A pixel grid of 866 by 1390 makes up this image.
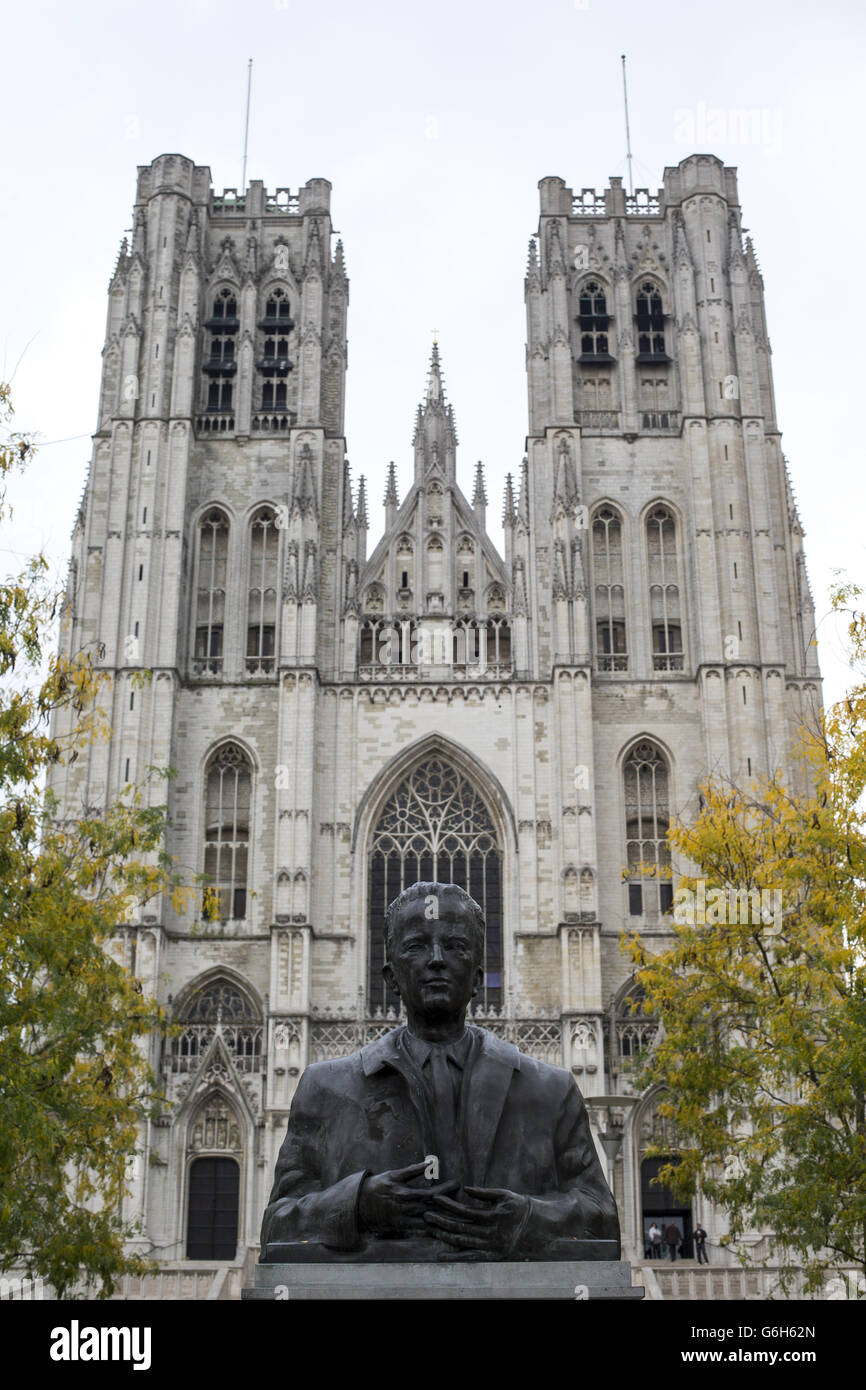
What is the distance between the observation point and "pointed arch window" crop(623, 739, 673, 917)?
107ft

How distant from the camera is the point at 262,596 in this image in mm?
35281

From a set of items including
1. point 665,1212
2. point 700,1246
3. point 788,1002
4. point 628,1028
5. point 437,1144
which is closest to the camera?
point 437,1144

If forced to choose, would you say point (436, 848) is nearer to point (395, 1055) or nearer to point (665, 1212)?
point (665, 1212)

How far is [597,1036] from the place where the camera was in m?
29.9

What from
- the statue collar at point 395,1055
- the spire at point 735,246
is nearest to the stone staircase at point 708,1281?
the statue collar at point 395,1055

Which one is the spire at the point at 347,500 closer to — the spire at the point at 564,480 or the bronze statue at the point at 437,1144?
the spire at the point at 564,480

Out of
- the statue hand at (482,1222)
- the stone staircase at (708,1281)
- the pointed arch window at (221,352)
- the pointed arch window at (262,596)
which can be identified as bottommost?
the statue hand at (482,1222)

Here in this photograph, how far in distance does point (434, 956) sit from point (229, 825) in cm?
2898

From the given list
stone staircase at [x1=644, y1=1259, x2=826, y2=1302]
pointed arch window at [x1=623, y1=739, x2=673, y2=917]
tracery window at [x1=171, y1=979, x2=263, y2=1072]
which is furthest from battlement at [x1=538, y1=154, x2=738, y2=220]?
stone staircase at [x1=644, y1=1259, x2=826, y2=1302]

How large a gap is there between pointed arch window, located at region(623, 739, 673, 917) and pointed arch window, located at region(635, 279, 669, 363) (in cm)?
1046

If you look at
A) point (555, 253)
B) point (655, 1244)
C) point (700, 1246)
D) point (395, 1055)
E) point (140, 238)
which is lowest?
point (395, 1055)

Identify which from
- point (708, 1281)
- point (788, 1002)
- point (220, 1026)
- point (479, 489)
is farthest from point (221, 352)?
point (788, 1002)

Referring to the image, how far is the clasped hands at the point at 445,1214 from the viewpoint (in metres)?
4.21
